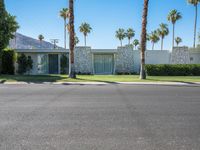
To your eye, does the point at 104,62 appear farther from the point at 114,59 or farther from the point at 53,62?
the point at 53,62

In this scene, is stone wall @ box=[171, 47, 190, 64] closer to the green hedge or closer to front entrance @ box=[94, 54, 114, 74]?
the green hedge

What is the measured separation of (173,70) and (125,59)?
831 centimetres

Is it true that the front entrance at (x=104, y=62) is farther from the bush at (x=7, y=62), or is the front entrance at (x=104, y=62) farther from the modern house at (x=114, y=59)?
the bush at (x=7, y=62)

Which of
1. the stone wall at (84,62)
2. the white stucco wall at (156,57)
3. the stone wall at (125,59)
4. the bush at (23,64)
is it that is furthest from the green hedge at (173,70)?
the bush at (23,64)

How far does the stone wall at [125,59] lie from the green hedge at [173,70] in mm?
7204

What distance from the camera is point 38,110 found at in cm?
1030

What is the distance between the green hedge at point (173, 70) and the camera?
31938 millimetres

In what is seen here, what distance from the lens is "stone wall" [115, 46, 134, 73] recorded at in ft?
129

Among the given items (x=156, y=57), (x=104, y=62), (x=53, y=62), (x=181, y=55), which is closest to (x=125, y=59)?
(x=104, y=62)

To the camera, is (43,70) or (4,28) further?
(43,70)

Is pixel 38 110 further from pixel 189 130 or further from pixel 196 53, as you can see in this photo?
pixel 196 53

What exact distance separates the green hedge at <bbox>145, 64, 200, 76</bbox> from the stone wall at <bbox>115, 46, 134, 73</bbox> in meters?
7.20

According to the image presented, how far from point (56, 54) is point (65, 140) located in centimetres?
3304

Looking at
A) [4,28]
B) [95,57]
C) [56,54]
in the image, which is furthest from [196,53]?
[4,28]
